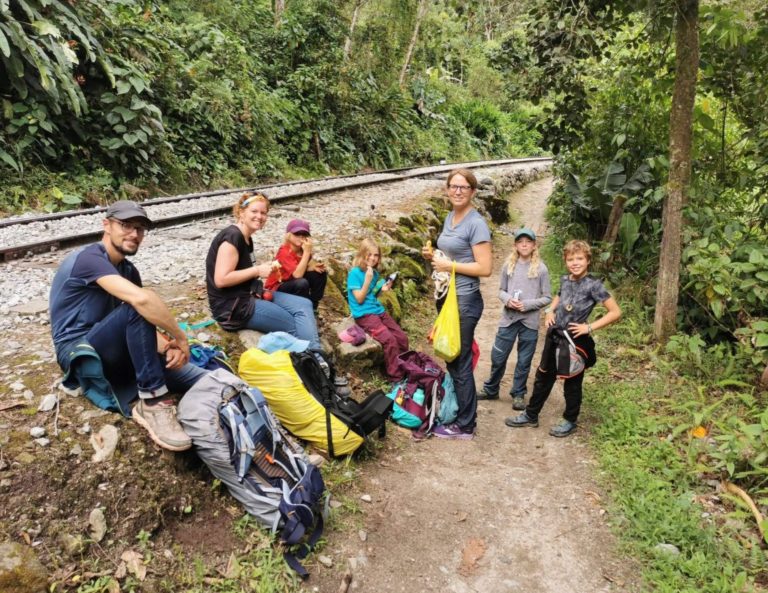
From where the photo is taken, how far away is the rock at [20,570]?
210 centimetres

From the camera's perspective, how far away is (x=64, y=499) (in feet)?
8.42

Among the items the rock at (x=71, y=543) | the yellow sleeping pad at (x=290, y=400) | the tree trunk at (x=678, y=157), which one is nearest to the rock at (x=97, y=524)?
the rock at (x=71, y=543)

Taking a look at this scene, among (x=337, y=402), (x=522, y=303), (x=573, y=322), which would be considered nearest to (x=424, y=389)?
(x=337, y=402)

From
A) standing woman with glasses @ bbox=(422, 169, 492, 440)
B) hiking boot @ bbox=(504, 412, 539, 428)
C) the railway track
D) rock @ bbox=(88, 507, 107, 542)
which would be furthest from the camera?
the railway track

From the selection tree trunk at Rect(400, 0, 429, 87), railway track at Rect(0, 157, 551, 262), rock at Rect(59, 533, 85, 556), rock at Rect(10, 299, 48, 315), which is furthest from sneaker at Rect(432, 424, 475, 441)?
tree trunk at Rect(400, 0, 429, 87)

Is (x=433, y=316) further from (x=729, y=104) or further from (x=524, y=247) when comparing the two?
(x=729, y=104)

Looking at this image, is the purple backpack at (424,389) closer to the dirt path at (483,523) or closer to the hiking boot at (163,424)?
the dirt path at (483,523)

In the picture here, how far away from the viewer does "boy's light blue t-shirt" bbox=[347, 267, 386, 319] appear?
5.25 metres

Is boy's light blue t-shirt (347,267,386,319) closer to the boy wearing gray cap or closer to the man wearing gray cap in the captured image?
the boy wearing gray cap

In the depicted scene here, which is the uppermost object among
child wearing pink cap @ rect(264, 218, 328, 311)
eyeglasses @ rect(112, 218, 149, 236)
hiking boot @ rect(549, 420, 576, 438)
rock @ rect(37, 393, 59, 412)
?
eyeglasses @ rect(112, 218, 149, 236)

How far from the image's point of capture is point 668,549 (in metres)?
3.14

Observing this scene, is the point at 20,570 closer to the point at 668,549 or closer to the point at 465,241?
the point at 465,241

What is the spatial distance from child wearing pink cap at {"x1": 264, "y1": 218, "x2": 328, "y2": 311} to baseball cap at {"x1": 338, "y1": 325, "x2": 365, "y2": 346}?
16.7 inches

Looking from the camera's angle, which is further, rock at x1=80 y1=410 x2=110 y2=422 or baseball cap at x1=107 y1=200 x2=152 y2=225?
rock at x1=80 y1=410 x2=110 y2=422
